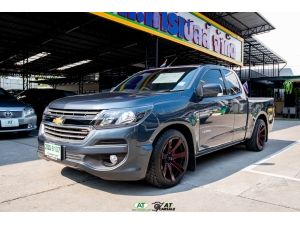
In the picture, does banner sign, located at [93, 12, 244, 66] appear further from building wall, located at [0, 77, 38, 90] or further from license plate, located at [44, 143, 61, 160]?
building wall, located at [0, 77, 38, 90]

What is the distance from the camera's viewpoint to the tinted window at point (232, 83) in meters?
4.93

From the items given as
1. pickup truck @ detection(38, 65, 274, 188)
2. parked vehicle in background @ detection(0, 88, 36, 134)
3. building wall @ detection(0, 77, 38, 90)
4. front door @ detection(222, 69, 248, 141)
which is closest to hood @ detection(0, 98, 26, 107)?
parked vehicle in background @ detection(0, 88, 36, 134)

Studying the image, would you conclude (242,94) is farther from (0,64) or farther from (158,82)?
(0,64)

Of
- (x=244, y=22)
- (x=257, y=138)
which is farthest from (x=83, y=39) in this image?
(x=257, y=138)

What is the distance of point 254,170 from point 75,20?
973cm

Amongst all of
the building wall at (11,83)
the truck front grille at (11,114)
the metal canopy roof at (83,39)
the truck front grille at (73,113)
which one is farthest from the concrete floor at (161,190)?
the building wall at (11,83)

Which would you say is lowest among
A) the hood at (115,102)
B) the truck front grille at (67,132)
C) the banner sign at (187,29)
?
the truck front grille at (67,132)

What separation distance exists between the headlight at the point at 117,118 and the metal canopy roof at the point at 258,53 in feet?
73.4

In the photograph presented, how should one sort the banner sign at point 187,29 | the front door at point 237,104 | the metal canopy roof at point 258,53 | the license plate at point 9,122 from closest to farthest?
the front door at point 237,104 < the license plate at point 9,122 < the banner sign at point 187,29 < the metal canopy roof at point 258,53

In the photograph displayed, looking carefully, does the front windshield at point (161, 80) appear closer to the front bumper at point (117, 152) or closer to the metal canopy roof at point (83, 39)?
the front bumper at point (117, 152)

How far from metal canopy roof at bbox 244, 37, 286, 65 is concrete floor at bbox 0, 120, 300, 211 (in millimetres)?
21048

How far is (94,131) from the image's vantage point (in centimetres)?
306
